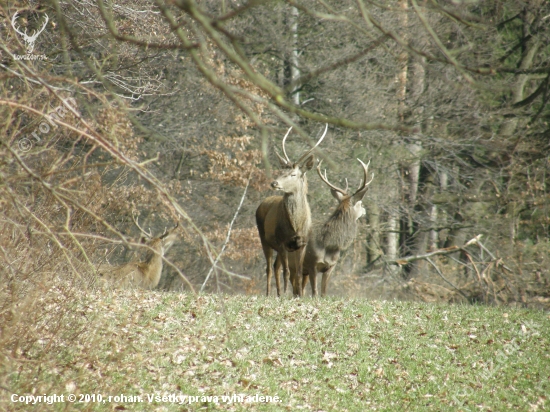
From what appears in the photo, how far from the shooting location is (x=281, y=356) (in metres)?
8.50

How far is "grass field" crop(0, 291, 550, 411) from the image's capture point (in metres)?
6.72

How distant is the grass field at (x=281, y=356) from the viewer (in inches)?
265

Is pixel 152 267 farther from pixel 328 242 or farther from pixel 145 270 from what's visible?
pixel 328 242

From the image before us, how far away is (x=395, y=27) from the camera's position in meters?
20.7

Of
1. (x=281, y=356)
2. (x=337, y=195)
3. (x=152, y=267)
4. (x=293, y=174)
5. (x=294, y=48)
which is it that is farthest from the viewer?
(x=294, y=48)

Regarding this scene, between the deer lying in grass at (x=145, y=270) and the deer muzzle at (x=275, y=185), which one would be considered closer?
the deer muzzle at (x=275, y=185)

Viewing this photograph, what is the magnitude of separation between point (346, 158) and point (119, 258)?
24.1 ft

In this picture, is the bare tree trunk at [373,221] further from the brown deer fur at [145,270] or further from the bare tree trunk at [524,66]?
the brown deer fur at [145,270]

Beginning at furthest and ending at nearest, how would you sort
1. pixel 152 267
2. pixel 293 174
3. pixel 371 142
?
1. pixel 371 142
2. pixel 152 267
3. pixel 293 174

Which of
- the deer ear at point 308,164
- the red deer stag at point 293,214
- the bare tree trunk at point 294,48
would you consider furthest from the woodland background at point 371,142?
the deer ear at point 308,164

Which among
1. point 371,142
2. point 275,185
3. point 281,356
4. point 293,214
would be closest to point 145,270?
point 293,214

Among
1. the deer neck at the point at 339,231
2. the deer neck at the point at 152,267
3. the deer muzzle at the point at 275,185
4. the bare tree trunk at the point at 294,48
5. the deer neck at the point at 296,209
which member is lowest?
the deer neck at the point at 152,267

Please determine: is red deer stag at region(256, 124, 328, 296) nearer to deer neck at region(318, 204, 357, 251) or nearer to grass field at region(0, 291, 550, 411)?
deer neck at region(318, 204, 357, 251)

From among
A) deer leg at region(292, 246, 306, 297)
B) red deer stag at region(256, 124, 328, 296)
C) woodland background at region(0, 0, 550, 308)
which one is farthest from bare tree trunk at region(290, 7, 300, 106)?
deer leg at region(292, 246, 306, 297)
